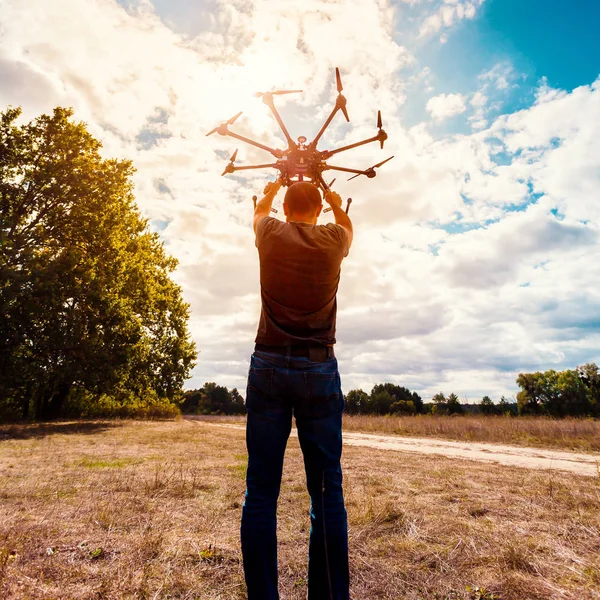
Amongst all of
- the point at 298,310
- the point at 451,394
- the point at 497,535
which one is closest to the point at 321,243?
the point at 298,310

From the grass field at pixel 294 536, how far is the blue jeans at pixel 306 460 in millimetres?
534

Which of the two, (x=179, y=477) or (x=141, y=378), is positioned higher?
(x=141, y=378)

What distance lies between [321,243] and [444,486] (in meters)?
4.69

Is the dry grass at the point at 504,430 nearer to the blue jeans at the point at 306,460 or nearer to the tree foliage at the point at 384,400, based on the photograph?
the blue jeans at the point at 306,460

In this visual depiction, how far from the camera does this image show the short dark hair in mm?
2996

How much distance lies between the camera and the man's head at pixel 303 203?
300 centimetres

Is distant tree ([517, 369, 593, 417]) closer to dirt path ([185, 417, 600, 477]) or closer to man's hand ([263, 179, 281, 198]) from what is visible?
dirt path ([185, 417, 600, 477])

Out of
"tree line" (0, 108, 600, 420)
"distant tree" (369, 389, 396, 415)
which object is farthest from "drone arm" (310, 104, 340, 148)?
"distant tree" (369, 389, 396, 415)

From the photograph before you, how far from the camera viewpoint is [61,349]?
19.6 m

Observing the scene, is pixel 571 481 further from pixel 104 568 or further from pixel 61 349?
pixel 61 349

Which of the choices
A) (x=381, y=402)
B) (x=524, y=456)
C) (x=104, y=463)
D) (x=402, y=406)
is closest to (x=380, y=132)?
(x=104, y=463)

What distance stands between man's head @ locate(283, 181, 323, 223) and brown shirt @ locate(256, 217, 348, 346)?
167mm

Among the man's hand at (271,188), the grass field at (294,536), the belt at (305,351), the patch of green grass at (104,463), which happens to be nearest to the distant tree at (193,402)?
the patch of green grass at (104,463)

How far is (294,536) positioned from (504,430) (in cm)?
1809
